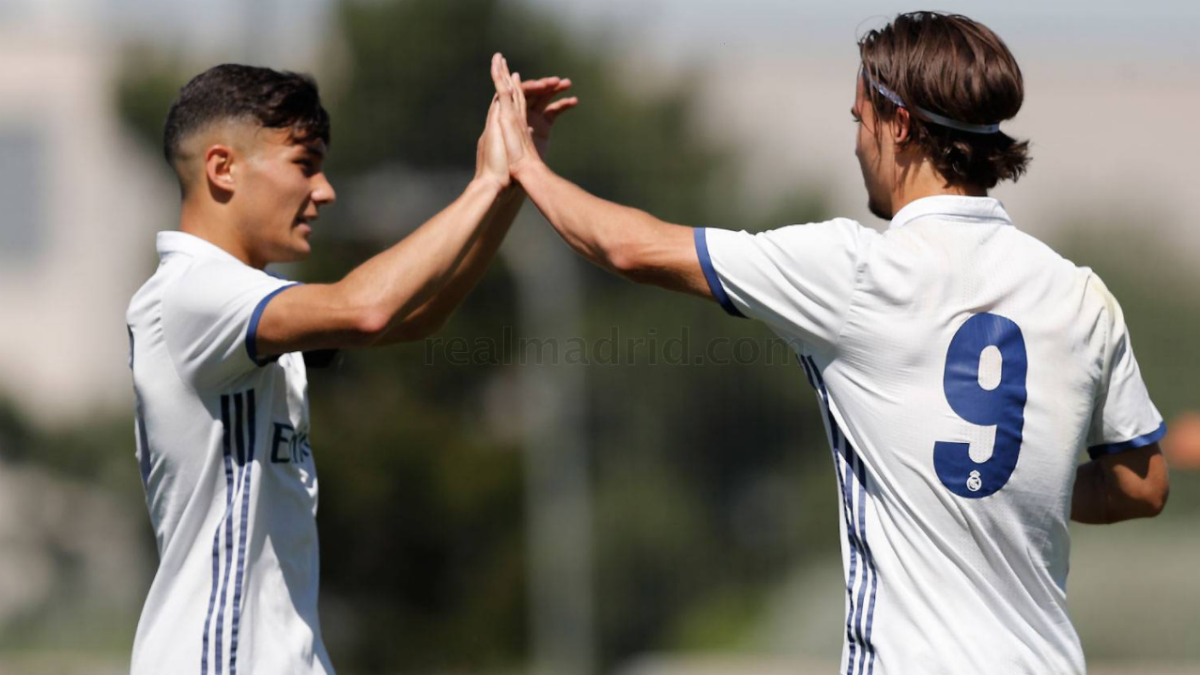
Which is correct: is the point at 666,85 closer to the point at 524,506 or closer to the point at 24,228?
the point at 524,506

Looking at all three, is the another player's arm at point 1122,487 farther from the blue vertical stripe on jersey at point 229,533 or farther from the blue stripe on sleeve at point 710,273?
the blue vertical stripe on jersey at point 229,533

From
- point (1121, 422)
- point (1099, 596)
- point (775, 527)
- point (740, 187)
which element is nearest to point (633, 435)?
point (775, 527)

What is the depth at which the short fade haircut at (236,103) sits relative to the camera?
10.2 ft

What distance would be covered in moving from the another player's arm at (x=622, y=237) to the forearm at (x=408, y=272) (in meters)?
0.20

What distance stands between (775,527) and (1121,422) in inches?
Result: 211

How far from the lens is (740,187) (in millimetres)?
8477

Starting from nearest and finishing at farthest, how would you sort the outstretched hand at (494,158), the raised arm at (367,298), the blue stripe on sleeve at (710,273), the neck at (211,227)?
1. the blue stripe on sleeve at (710,273)
2. the raised arm at (367,298)
3. the outstretched hand at (494,158)
4. the neck at (211,227)

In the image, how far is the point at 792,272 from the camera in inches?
97.7

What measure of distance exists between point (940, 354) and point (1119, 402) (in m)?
0.52

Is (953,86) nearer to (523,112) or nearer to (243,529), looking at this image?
(523,112)

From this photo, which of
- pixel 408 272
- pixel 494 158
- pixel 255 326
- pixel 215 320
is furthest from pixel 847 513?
pixel 215 320

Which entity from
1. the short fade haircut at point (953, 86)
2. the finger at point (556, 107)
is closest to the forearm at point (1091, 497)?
the short fade haircut at point (953, 86)

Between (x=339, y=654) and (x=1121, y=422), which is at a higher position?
(x=1121, y=422)

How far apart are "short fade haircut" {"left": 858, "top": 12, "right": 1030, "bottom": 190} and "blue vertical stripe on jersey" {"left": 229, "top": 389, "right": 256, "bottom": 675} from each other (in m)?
1.56
